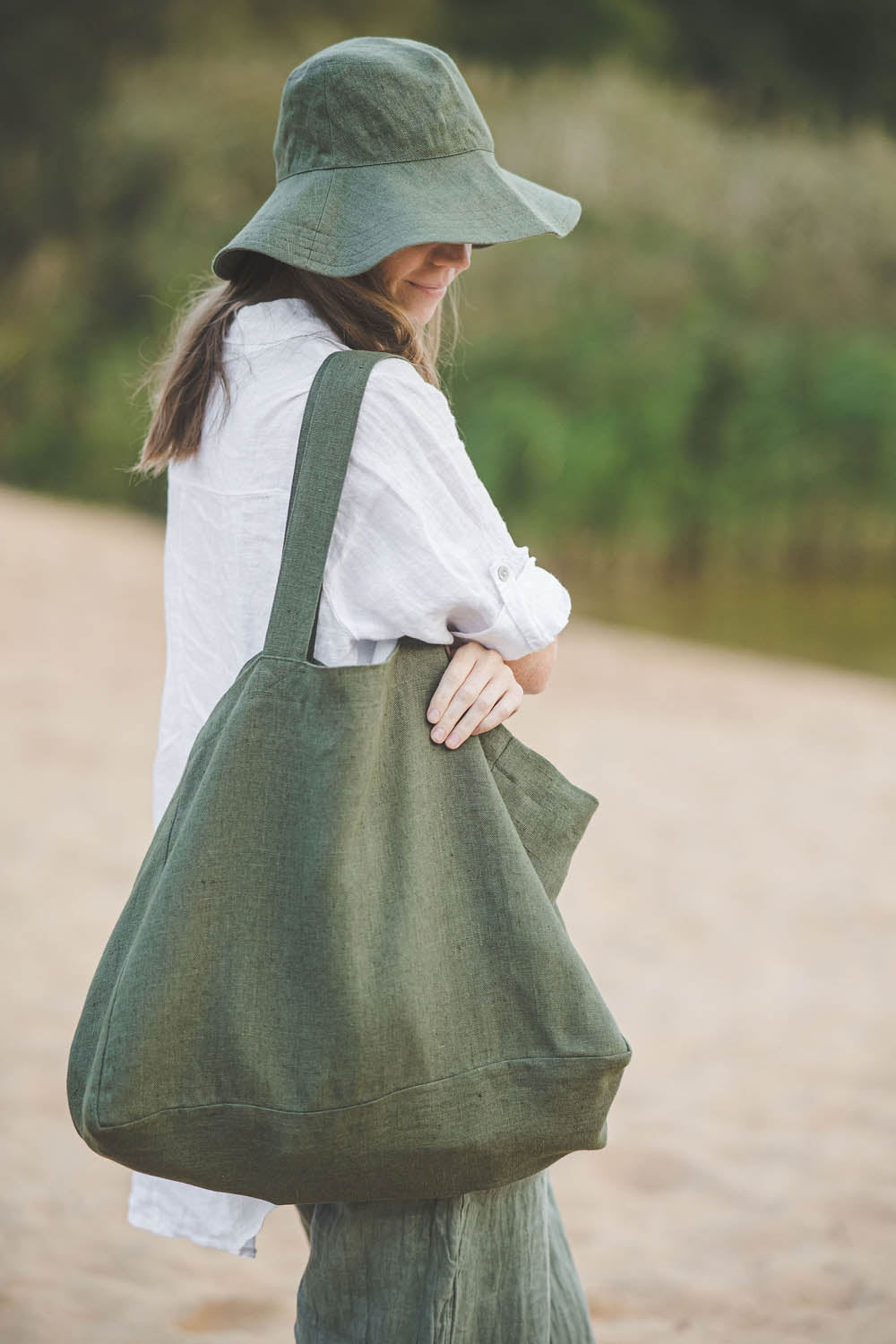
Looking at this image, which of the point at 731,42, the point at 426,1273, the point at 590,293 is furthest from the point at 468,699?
the point at 731,42

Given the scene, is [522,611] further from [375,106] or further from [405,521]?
[375,106]

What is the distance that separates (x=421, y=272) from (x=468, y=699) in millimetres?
408

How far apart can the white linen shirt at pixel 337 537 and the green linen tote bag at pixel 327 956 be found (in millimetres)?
29

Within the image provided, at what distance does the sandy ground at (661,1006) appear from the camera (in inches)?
88.8

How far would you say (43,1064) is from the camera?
2994 mm

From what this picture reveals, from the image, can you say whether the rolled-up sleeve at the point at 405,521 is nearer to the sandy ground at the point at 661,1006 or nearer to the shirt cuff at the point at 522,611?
the shirt cuff at the point at 522,611

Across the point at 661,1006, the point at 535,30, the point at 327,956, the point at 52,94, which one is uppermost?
the point at 535,30

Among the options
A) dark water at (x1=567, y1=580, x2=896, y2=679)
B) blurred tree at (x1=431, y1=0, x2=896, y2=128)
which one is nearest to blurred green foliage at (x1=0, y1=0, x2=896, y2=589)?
dark water at (x1=567, y1=580, x2=896, y2=679)

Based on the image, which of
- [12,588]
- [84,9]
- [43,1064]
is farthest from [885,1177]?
[84,9]

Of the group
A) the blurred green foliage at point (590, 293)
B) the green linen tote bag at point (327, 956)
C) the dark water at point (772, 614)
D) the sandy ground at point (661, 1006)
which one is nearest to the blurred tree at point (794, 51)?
the blurred green foliage at point (590, 293)

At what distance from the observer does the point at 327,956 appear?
1.06 m

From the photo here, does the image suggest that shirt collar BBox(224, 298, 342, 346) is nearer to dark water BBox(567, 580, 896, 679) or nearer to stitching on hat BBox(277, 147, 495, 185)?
stitching on hat BBox(277, 147, 495, 185)

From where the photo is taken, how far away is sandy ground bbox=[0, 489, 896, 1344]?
88.8 inches

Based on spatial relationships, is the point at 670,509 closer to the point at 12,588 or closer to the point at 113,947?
the point at 12,588
